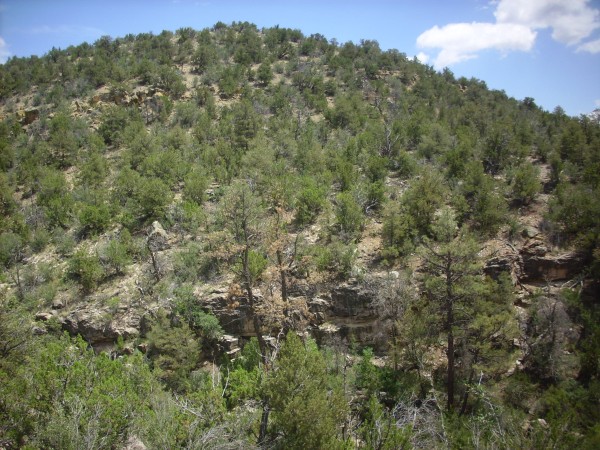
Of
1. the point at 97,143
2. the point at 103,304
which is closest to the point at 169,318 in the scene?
the point at 103,304

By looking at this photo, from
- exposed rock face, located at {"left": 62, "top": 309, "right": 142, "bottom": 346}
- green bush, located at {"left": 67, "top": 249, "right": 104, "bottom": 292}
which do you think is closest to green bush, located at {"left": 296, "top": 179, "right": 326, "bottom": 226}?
exposed rock face, located at {"left": 62, "top": 309, "right": 142, "bottom": 346}

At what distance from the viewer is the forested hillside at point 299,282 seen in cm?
1277

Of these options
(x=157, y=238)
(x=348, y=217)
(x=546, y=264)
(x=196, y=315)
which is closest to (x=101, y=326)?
(x=196, y=315)

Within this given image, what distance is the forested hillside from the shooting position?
41.9 feet

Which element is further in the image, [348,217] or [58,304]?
[348,217]

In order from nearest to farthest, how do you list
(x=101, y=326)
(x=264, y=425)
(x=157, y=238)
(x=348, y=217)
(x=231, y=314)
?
(x=264, y=425), (x=231, y=314), (x=101, y=326), (x=348, y=217), (x=157, y=238)

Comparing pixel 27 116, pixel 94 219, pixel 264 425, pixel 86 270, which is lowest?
pixel 264 425

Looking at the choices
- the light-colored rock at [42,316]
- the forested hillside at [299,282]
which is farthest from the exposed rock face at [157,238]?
the light-colored rock at [42,316]

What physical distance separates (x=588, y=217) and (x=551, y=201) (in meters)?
2.59

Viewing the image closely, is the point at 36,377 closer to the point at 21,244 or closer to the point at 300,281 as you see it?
the point at 300,281

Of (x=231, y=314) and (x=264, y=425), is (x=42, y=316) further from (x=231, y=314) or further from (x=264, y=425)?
(x=264, y=425)

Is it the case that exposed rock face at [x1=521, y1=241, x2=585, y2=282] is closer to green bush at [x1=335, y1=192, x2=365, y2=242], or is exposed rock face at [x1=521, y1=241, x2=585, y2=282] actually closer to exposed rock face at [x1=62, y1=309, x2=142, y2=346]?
green bush at [x1=335, y1=192, x2=365, y2=242]

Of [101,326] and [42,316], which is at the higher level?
[42,316]

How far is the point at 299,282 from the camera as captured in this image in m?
22.4
